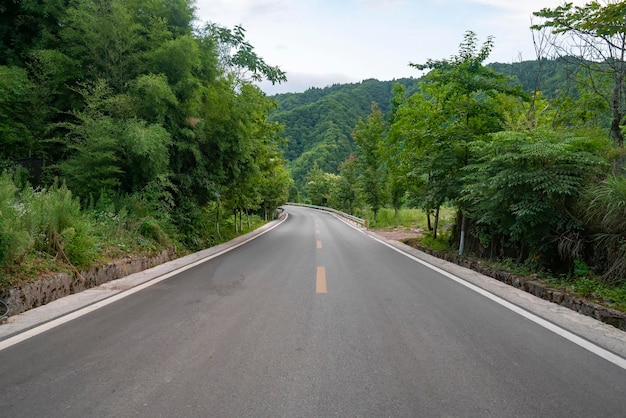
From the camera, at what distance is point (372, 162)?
33.1m

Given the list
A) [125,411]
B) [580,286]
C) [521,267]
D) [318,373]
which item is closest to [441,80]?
[521,267]

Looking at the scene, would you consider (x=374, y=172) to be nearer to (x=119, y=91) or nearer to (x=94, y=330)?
(x=119, y=91)

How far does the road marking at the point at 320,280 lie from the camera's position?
6.17 m

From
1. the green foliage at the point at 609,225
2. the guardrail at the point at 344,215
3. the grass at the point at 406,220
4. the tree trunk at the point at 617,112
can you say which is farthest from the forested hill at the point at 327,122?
the green foliage at the point at 609,225

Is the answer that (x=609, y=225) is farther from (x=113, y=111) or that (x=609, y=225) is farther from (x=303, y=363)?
(x=113, y=111)

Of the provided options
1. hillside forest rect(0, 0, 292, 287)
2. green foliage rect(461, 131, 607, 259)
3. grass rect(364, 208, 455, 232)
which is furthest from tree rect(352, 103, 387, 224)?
green foliage rect(461, 131, 607, 259)

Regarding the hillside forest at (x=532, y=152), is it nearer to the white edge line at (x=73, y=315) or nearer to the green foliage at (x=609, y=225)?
the green foliage at (x=609, y=225)

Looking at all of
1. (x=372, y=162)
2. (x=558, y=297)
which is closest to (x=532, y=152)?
(x=558, y=297)

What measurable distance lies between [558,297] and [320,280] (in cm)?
398

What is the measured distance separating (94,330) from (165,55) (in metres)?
7.90

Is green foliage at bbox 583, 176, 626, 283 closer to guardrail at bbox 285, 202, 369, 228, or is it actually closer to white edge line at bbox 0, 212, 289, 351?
white edge line at bbox 0, 212, 289, 351

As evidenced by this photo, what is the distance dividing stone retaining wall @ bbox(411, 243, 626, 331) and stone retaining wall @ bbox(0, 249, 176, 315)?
7635mm

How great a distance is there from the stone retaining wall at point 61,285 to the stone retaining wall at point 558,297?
7635mm

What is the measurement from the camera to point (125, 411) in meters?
2.47
